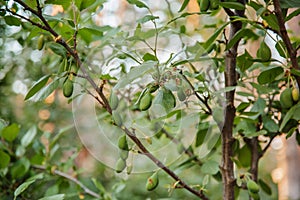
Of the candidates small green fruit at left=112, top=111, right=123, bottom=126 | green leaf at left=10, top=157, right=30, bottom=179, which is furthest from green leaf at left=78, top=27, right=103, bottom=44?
green leaf at left=10, top=157, right=30, bottom=179

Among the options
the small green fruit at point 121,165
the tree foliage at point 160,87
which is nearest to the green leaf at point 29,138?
the tree foliage at point 160,87

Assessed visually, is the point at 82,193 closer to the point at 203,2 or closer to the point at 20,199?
the point at 20,199

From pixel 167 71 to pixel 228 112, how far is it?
150mm

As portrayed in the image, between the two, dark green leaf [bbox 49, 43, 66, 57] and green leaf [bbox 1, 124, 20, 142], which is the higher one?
dark green leaf [bbox 49, 43, 66, 57]

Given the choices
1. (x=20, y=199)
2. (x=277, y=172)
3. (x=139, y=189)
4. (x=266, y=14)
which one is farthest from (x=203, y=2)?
(x=277, y=172)

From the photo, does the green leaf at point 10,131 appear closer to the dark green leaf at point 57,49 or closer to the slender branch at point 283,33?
the dark green leaf at point 57,49

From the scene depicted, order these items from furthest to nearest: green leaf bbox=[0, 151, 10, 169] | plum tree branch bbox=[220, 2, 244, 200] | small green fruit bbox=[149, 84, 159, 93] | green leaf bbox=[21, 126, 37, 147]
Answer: green leaf bbox=[21, 126, 37, 147] → green leaf bbox=[0, 151, 10, 169] → plum tree branch bbox=[220, 2, 244, 200] → small green fruit bbox=[149, 84, 159, 93]

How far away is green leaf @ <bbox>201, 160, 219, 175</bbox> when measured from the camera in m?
0.61

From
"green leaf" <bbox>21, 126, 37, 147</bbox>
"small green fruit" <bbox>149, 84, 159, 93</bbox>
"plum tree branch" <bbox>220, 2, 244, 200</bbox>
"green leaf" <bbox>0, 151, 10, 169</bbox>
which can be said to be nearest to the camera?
"small green fruit" <bbox>149, 84, 159, 93</bbox>

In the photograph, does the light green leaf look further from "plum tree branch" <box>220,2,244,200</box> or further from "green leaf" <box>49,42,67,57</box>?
"green leaf" <box>49,42,67,57</box>

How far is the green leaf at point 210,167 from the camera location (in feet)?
1.99

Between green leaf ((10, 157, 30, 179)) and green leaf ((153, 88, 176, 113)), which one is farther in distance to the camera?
green leaf ((10, 157, 30, 179))

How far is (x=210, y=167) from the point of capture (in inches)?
24.2

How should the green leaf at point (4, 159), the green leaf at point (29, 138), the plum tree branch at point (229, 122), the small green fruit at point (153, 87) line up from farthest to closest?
the green leaf at point (29, 138), the green leaf at point (4, 159), the plum tree branch at point (229, 122), the small green fruit at point (153, 87)
